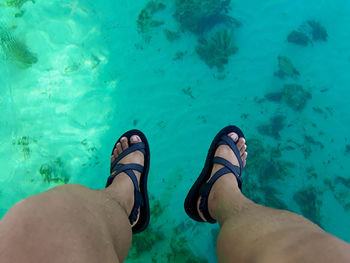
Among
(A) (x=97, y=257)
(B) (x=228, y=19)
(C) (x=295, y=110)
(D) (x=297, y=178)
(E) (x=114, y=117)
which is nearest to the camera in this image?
(A) (x=97, y=257)

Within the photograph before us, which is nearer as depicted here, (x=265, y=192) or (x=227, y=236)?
(x=227, y=236)

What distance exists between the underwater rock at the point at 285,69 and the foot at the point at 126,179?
367 cm

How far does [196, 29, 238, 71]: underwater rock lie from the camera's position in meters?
5.09

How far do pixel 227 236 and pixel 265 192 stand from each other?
2849mm

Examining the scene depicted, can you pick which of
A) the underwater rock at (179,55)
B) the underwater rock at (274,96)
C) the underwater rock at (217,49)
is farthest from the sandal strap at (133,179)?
the underwater rock at (274,96)

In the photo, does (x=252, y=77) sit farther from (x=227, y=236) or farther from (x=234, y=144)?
(x=227, y=236)

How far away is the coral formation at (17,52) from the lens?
4281 mm

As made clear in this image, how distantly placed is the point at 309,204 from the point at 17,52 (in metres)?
6.01

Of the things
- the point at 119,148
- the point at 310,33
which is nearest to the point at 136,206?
the point at 119,148

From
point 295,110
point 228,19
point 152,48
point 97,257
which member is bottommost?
point 97,257

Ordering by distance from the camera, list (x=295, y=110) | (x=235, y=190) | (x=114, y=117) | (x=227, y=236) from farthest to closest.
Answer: (x=295, y=110) → (x=114, y=117) → (x=235, y=190) → (x=227, y=236)

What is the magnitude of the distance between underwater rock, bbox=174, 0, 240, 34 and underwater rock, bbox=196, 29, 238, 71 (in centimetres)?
26

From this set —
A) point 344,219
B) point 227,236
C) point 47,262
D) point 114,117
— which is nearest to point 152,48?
point 114,117

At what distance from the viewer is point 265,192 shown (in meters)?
4.39
